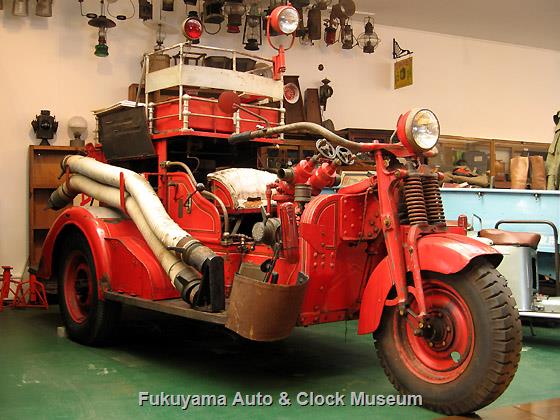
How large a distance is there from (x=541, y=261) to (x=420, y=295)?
361 cm

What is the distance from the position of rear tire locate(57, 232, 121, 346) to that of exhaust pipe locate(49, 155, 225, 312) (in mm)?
500

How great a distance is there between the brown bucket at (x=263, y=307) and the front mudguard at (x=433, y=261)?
1.23 feet

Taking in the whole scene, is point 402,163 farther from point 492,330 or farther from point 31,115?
point 31,115

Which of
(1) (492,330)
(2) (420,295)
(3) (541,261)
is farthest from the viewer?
(3) (541,261)

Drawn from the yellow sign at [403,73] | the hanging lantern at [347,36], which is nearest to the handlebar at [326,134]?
the hanging lantern at [347,36]

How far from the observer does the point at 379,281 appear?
3580 mm

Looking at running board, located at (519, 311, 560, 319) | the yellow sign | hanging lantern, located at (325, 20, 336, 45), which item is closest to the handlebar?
running board, located at (519, 311, 560, 319)

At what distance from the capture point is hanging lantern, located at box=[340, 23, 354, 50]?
8672 millimetres

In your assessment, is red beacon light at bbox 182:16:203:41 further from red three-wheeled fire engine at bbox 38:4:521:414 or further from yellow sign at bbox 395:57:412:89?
yellow sign at bbox 395:57:412:89

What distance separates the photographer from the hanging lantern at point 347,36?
8672 mm

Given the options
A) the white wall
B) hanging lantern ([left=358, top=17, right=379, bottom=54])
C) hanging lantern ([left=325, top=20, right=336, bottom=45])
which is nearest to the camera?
the white wall

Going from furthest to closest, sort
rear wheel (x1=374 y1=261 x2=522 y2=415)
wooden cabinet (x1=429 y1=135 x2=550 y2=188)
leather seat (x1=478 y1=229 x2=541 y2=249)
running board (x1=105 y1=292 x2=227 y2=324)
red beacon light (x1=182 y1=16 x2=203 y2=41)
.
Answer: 1. wooden cabinet (x1=429 y1=135 x2=550 y2=188)
2. red beacon light (x1=182 y1=16 x2=203 y2=41)
3. leather seat (x1=478 y1=229 x2=541 y2=249)
4. running board (x1=105 y1=292 x2=227 y2=324)
5. rear wheel (x1=374 y1=261 x2=522 y2=415)

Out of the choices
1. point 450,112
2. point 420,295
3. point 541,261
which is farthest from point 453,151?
point 420,295

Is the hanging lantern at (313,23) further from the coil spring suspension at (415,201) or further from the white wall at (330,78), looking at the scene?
the coil spring suspension at (415,201)
